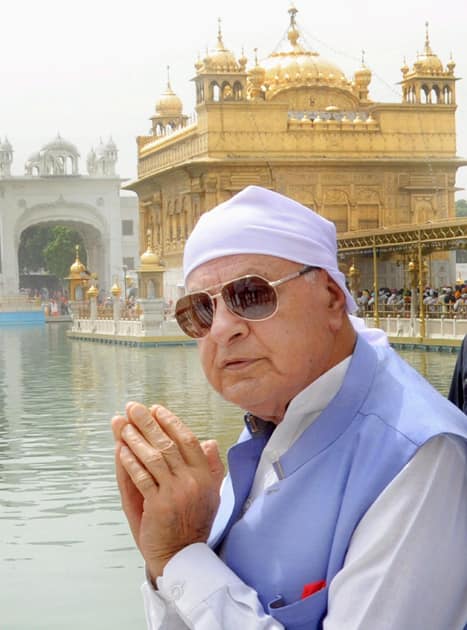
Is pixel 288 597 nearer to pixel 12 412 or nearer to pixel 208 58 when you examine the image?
pixel 12 412

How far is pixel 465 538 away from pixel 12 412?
11.3m

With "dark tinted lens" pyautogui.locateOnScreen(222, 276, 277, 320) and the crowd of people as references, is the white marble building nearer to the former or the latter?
the crowd of people

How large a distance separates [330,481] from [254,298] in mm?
261

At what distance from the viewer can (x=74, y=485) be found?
748cm

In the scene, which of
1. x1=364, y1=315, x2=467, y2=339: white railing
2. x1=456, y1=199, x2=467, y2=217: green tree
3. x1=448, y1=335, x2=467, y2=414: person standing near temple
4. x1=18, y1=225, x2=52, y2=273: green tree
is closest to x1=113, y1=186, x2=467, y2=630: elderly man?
x1=448, y1=335, x2=467, y2=414: person standing near temple

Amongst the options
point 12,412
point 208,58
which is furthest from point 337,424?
point 208,58

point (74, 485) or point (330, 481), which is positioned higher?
point (330, 481)

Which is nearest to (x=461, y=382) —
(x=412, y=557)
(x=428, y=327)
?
(x=412, y=557)

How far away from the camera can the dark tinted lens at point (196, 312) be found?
1749mm

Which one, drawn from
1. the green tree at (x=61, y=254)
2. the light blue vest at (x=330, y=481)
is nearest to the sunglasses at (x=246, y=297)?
the light blue vest at (x=330, y=481)

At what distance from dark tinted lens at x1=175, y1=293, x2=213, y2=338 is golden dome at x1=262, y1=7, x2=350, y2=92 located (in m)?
35.8

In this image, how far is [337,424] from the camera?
1575 millimetres

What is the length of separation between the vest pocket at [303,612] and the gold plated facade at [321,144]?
105ft

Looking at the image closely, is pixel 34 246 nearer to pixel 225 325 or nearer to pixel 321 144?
pixel 321 144
